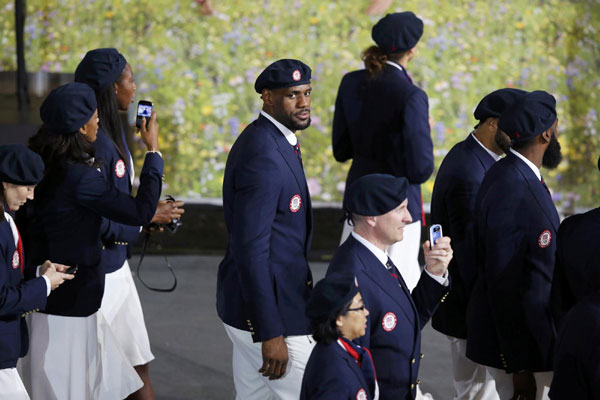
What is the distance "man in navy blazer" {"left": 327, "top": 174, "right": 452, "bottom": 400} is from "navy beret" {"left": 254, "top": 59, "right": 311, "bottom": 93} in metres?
0.62

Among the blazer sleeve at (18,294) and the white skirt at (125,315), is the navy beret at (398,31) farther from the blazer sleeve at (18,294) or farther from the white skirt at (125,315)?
the blazer sleeve at (18,294)

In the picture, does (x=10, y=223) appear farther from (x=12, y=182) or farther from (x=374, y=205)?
(x=374, y=205)

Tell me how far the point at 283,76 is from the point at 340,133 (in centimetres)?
185

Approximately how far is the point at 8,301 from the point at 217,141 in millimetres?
4736

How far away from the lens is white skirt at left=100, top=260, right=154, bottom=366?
15.3ft

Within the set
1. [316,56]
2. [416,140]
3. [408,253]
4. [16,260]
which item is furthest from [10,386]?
[316,56]

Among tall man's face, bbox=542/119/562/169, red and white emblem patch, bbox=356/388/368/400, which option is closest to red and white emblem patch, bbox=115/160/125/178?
tall man's face, bbox=542/119/562/169

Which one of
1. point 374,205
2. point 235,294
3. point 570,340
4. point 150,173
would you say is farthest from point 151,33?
point 570,340

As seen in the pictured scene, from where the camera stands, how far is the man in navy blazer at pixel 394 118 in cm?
536

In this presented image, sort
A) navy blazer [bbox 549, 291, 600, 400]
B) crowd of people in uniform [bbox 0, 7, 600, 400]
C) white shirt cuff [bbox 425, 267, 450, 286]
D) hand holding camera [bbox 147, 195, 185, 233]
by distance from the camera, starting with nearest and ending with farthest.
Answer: navy blazer [bbox 549, 291, 600, 400]
crowd of people in uniform [bbox 0, 7, 600, 400]
white shirt cuff [bbox 425, 267, 450, 286]
hand holding camera [bbox 147, 195, 185, 233]

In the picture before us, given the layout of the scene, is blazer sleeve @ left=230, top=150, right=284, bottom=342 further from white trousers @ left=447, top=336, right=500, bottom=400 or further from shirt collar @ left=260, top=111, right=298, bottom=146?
white trousers @ left=447, top=336, right=500, bottom=400

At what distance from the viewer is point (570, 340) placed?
2.96 m

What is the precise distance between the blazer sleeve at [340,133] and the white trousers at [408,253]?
1.87 ft

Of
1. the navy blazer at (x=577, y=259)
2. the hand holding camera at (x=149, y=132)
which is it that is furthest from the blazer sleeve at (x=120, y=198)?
the navy blazer at (x=577, y=259)
